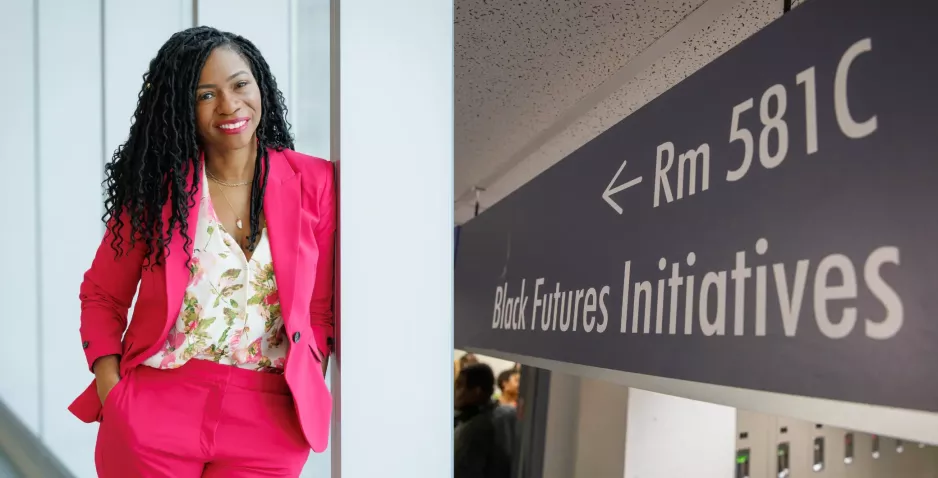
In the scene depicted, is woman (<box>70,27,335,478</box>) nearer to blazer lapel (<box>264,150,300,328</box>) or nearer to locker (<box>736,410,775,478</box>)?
blazer lapel (<box>264,150,300,328</box>)

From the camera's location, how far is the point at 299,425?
0.93 meters

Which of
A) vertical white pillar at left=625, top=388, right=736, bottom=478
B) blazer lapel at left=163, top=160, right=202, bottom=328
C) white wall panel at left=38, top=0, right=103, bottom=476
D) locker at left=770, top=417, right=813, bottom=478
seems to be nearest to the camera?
blazer lapel at left=163, top=160, right=202, bottom=328

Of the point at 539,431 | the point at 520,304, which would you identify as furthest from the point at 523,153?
the point at 520,304

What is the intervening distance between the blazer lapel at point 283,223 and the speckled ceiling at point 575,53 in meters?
1.61

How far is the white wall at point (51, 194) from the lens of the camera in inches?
76.4

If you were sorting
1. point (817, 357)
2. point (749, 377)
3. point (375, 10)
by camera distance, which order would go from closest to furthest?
point (817, 357) < point (749, 377) < point (375, 10)

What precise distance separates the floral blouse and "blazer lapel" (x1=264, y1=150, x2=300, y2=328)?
19 millimetres

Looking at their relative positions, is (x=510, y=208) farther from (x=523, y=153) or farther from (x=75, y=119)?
(x=523, y=153)

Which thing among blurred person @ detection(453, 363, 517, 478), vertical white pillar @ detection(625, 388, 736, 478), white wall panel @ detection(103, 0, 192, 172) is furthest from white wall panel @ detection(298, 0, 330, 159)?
blurred person @ detection(453, 363, 517, 478)

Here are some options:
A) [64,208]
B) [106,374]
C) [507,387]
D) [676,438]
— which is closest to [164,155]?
[106,374]

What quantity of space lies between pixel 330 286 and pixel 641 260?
2.07ft

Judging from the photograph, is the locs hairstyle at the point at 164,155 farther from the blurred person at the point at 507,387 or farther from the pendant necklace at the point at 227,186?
the blurred person at the point at 507,387

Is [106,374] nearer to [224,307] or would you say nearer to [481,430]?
[224,307]

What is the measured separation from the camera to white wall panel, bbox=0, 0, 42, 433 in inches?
79.0
